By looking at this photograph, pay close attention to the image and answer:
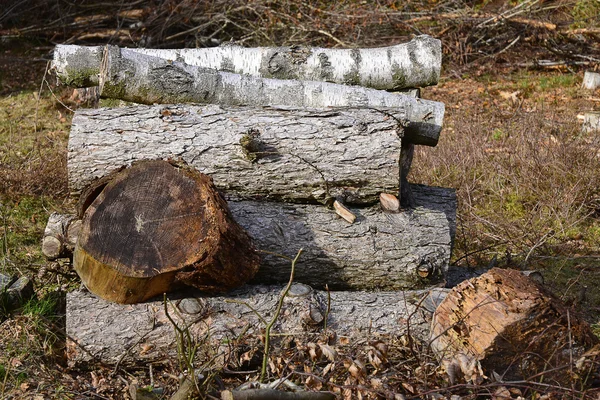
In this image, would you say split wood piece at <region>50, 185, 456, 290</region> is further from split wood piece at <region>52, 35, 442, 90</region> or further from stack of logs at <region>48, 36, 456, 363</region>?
split wood piece at <region>52, 35, 442, 90</region>

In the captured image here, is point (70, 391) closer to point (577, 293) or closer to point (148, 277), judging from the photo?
point (148, 277)

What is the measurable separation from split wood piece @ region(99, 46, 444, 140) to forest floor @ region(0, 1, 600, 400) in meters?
1.11

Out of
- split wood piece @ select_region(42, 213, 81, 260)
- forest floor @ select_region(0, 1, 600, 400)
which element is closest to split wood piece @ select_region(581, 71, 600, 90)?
forest floor @ select_region(0, 1, 600, 400)

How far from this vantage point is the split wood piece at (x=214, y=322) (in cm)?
347

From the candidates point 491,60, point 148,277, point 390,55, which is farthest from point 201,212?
point 491,60

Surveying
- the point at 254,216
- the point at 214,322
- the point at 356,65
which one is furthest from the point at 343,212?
the point at 356,65

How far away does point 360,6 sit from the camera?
11.0m

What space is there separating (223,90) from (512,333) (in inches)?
95.6

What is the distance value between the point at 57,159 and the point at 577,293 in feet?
14.0

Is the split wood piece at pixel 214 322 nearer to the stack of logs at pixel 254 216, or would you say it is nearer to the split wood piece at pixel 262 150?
the stack of logs at pixel 254 216

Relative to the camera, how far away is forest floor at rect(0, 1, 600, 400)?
3449mm

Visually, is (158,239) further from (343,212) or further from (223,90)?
(223,90)

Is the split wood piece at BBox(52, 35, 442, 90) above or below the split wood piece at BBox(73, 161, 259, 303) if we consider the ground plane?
above

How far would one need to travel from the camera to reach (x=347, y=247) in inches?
155
